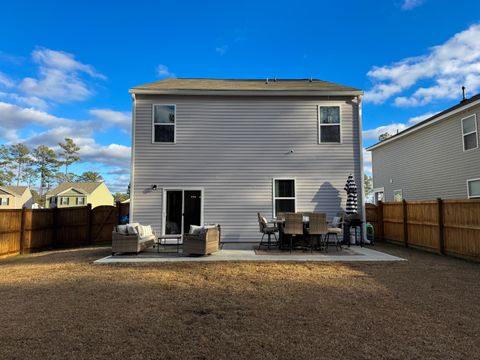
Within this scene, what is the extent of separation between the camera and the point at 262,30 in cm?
1204

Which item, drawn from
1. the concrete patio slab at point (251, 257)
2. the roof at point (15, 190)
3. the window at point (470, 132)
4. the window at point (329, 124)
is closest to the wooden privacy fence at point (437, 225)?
the concrete patio slab at point (251, 257)

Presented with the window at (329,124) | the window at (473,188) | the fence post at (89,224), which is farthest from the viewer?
the fence post at (89,224)

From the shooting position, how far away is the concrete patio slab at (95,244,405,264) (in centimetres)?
753

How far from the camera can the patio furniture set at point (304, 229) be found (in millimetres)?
8406

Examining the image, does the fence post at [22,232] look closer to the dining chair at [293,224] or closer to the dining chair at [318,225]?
the dining chair at [293,224]

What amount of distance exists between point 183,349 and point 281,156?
835cm

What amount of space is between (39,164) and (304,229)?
50314mm

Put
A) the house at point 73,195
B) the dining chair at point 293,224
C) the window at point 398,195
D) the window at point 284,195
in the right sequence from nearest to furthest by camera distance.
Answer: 1. the dining chair at point 293,224
2. the window at point 284,195
3. the window at point 398,195
4. the house at point 73,195

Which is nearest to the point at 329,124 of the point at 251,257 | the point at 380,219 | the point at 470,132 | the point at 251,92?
the point at 251,92

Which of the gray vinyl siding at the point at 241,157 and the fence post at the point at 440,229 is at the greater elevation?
the gray vinyl siding at the point at 241,157

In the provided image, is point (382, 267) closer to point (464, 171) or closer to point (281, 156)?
point (281, 156)

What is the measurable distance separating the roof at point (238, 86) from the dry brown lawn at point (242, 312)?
6305 mm

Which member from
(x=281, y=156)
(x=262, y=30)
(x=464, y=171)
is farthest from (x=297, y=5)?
(x=464, y=171)

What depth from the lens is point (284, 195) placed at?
417 inches
